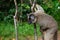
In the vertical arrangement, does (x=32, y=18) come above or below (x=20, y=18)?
above

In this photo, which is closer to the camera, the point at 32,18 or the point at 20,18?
the point at 32,18

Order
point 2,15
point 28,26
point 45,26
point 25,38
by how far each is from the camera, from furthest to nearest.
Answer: point 2,15, point 28,26, point 25,38, point 45,26

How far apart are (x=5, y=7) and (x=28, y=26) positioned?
135 cm

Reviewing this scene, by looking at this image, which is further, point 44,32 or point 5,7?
point 5,7

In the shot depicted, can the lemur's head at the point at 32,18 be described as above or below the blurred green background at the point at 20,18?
above

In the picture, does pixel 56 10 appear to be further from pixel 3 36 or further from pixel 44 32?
pixel 44 32

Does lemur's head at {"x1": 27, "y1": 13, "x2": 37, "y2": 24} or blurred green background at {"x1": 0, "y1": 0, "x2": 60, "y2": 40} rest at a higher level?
lemur's head at {"x1": 27, "y1": 13, "x2": 37, "y2": 24}

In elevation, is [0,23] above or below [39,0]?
below

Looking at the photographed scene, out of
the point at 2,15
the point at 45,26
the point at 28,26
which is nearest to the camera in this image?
the point at 45,26

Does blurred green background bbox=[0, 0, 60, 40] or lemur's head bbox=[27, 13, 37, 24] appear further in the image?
blurred green background bbox=[0, 0, 60, 40]

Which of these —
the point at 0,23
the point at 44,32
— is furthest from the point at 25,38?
the point at 44,32

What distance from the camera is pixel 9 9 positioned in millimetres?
10469

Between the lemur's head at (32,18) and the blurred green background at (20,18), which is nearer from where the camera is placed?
the lemur's head at (32,18)

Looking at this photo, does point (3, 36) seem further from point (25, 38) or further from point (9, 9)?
point (9, 9)
